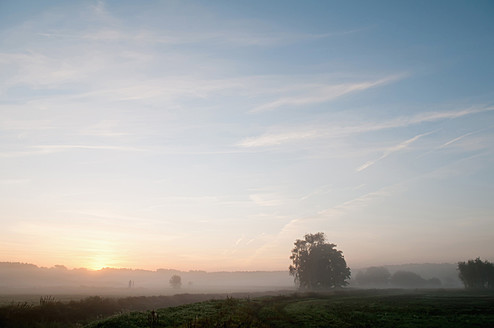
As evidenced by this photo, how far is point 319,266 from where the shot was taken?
96625 mm

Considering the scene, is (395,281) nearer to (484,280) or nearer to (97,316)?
(484,280)

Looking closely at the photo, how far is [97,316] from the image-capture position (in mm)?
35062

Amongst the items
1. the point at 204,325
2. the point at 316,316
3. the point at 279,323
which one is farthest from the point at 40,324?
the point at 316,316

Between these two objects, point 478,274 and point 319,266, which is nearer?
point 319,266

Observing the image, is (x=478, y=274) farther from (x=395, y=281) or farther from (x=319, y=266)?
(x=395, y=281)

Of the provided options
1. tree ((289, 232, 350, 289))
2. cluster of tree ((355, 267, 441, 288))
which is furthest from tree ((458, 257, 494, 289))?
cluster of tree ((355, 267, 441, 288))

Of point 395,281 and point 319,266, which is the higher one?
point 319,266

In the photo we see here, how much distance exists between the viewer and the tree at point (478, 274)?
11519 cm

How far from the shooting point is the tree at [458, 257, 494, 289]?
11519cm

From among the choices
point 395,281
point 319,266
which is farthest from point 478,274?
point 395,281

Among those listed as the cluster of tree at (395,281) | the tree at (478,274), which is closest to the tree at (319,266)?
the tree at (478,274)

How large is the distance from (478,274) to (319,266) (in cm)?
7566

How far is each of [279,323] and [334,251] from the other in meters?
80.0

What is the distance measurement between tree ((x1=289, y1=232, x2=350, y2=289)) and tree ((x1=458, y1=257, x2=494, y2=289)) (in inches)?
2489
